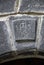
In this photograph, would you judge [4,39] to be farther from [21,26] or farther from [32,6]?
[32,6]

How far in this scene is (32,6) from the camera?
47.7 inches

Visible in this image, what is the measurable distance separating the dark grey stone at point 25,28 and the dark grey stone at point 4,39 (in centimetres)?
6

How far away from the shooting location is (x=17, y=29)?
1.22 m

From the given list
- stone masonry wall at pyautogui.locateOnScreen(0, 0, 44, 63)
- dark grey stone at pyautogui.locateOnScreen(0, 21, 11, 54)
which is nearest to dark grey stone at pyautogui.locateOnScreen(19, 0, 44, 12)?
stone masonry wall at pyautogui.locateOnScreen(0, 0, 44, 63)

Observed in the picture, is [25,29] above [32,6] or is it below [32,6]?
below

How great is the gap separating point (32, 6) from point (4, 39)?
0.80ft

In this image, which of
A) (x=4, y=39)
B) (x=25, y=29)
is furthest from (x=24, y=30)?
(x=4, y=39)

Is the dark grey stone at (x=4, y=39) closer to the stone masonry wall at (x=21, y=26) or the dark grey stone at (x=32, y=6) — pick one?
the stone masonry wall at (x=21, y=26)

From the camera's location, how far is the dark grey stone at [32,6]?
47.6 inches

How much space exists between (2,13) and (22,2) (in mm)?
128

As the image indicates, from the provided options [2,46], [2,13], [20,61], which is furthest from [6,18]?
[20,61]

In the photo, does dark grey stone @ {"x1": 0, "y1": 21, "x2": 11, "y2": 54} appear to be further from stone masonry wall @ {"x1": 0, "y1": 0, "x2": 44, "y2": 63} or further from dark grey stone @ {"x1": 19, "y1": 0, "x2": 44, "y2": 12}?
dark grey stone @ {"x1": 19, "y1": 0, "x2": 44, "y2": 12}

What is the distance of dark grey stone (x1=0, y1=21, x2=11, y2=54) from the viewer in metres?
1.22

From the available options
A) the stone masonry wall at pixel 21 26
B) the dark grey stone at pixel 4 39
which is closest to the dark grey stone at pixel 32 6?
the stone masonry wall at pixel 21 26
